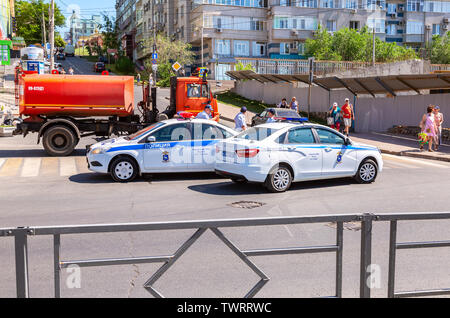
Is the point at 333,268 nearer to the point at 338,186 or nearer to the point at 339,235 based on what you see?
the point at 339,235

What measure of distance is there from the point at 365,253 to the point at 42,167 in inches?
539

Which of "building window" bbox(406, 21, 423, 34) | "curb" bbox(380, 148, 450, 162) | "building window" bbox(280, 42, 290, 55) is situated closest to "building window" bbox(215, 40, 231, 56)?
"building window" bbox(280, 42, 290, 55)

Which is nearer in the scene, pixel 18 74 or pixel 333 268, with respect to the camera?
pixel 333 268

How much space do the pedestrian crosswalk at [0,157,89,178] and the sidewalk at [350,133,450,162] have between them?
12.2 m

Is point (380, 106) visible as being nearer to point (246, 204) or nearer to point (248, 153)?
point (248, 153)

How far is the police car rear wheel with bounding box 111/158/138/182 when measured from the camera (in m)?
13.2

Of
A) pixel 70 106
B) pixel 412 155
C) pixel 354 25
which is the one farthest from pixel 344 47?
pixel 70 106

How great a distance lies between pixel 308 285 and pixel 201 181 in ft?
26.9

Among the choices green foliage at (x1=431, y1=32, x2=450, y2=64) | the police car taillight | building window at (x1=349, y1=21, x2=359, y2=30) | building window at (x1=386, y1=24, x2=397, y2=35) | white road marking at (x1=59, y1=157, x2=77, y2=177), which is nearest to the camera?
the police car taillight

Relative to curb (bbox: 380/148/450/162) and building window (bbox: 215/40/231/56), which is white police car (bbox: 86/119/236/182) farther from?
building window (bbox: 215/40/231/56)

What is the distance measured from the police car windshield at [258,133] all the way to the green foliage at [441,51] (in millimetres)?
65763

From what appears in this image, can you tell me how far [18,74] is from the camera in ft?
61.1
